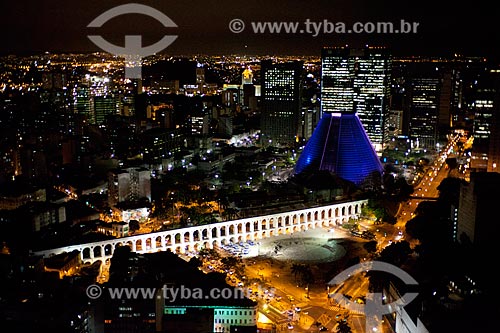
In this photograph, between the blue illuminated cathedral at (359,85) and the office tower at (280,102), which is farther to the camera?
the office tower at (280,102)

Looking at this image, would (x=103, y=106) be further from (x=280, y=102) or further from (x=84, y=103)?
(x=280, y=102)

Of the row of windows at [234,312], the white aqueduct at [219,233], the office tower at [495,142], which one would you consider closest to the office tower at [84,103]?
the white aqueduct at [219,233]

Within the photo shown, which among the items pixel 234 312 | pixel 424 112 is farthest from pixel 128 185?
pixel 424 112

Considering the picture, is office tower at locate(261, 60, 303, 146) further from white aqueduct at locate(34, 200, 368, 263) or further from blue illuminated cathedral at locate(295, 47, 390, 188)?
white aqueduct at locate(34, 200, 368, 263)

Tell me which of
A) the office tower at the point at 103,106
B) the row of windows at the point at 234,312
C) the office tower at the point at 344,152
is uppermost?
the office tower at the point at 103,106

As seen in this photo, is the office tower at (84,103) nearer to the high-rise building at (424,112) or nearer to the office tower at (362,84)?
the office tower at (362,84)

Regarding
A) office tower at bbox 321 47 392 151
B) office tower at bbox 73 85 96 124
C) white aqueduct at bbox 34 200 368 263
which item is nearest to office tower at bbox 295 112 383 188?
white aqueduct at bbox 34 200 368 263
